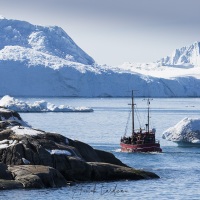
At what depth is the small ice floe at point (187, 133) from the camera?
76.8m

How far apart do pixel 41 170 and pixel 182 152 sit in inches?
1308

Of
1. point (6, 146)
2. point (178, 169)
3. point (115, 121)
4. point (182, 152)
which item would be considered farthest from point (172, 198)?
point (115, 121)

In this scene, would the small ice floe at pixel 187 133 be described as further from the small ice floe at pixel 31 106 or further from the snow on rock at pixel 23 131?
the small ice floe at pixel 31 106

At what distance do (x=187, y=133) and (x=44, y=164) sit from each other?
Answer: 141 ft

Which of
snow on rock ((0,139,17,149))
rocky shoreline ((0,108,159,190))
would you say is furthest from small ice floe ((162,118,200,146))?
snow on rock ((0,139,17,149))

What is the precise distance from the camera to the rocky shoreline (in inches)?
1339

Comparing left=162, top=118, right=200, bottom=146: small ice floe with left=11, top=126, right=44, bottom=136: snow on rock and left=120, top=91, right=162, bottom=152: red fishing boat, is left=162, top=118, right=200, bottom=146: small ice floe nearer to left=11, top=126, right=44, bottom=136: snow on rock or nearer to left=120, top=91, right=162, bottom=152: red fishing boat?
left=120, top=91, right=162, bottom=152: red fishing boat

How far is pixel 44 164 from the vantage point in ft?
121

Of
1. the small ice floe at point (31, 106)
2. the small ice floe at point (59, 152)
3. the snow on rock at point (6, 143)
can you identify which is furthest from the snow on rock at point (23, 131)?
the small ice floe at point (31, 106)

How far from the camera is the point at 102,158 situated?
43.3 m

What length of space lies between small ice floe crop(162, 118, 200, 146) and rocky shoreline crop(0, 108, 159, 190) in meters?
36.9

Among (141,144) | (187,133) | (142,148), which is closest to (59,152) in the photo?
(142,148)

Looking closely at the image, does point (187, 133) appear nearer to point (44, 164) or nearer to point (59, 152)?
point (59, 152)

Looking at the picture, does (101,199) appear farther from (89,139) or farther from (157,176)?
(89,139)
